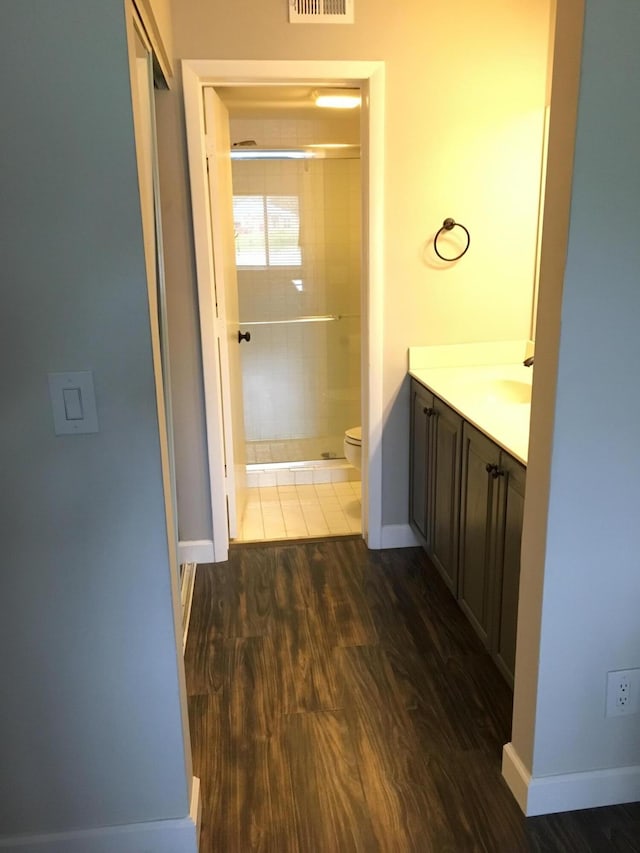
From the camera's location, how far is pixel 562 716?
6.02 feet

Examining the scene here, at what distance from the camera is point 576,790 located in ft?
6.19

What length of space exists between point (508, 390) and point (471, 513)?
70cm

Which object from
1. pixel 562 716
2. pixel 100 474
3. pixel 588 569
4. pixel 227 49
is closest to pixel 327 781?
pixel 562 716

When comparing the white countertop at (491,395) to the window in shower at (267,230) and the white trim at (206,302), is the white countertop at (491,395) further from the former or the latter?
the window in shower at (267,230)

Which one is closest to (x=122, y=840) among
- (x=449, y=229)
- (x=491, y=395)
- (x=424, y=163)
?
(x=491, y=395)

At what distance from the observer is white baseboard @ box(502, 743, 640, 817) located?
1.88m

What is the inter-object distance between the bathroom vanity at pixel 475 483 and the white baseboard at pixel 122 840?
1.06 metres

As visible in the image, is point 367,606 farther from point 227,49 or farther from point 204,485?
point 227,49

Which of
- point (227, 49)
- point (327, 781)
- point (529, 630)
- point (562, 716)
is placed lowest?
point (327, 781)

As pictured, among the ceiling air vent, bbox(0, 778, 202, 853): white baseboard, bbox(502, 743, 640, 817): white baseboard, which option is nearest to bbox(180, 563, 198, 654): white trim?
bbox(0, 778, 202, 853): white baseboard

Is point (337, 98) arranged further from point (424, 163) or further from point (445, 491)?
point (445, 491)

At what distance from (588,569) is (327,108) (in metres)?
3.41

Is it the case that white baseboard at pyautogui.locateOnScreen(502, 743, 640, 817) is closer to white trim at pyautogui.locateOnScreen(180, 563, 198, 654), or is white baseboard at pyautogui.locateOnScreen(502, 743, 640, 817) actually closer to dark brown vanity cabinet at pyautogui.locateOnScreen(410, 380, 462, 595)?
dark brown vanity cabinet at pyautogui.locateOnScreen(410, 380, 462, 595)

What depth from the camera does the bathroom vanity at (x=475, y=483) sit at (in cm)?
217
